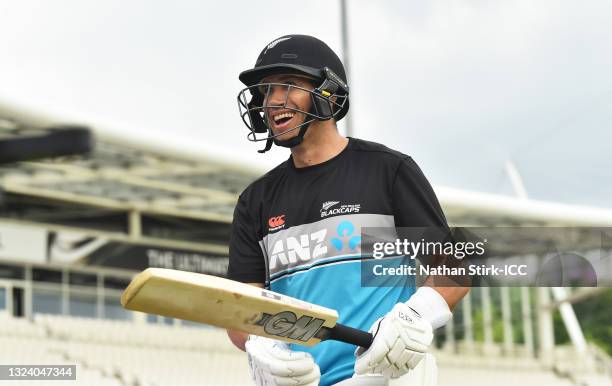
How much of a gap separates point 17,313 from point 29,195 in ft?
8.70

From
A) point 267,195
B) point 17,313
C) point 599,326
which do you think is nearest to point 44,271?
point 17,313

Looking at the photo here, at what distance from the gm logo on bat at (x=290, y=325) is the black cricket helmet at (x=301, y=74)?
768mm

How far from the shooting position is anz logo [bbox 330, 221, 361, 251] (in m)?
3.74

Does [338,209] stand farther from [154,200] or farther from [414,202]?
[154,200]

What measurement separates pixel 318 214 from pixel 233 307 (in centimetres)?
70

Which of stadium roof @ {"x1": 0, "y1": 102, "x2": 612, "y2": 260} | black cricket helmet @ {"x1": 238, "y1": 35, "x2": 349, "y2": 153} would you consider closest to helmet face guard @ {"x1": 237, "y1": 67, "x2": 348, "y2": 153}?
black cricket helmet @ {"x1": 238, "y1": 35, "x2": 349, "y2": 153}

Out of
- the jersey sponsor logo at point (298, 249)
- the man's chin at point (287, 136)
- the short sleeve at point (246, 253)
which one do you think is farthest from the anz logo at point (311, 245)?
the man's chin at point (287, 136)

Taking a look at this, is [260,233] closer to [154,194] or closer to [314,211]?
[314,211]

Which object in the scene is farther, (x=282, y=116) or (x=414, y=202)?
(x=282, y=116)

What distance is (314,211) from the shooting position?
3842 mm

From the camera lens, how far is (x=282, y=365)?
136 inches

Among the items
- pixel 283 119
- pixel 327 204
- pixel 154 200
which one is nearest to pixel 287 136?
pixel 283 119

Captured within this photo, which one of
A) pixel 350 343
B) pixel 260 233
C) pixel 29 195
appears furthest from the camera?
pixel 29 195

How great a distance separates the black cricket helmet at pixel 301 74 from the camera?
12.6ft
